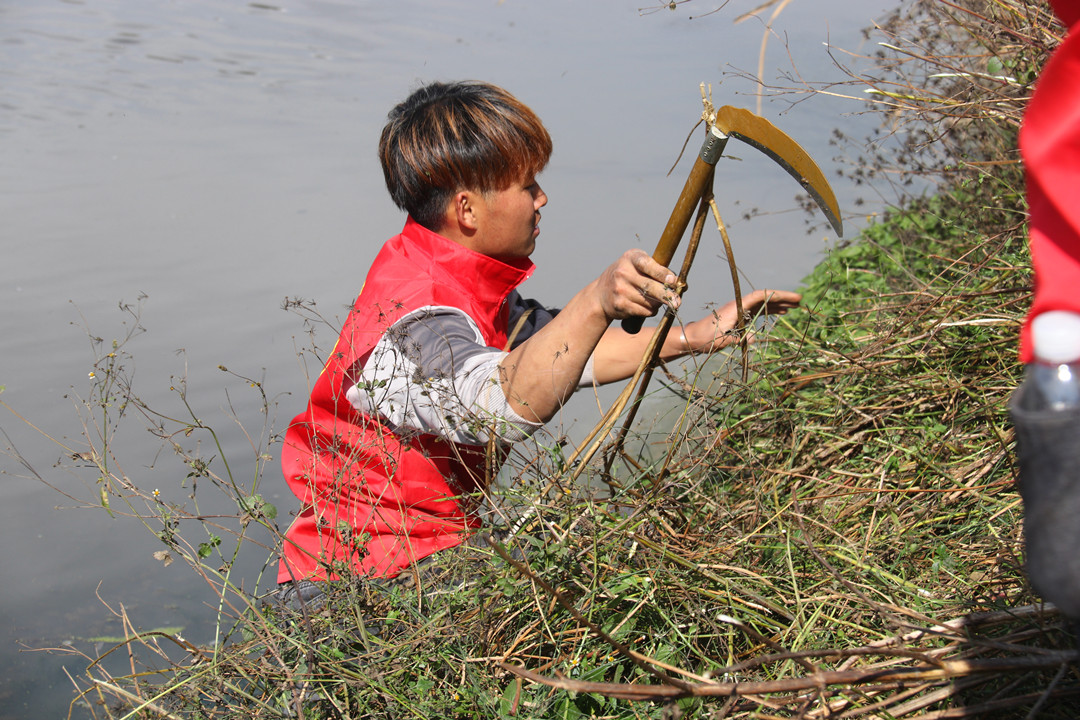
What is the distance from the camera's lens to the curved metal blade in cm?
178

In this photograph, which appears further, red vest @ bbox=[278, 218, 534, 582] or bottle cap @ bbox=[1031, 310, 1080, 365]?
red vest @ bbox=[278, 218, 534, 582]

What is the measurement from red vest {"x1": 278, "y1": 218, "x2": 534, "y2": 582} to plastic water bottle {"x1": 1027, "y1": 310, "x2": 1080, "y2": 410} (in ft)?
4.44

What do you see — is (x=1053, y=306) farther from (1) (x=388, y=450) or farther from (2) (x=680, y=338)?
(2) (x=680, y=338)

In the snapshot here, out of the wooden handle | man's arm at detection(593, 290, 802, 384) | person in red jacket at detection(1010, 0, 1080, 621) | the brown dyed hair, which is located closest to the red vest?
the brown dyed hair

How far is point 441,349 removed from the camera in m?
2.00

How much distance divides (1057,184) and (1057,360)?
18 cm

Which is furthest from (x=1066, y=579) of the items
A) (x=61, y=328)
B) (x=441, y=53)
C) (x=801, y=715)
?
(x=441, y=53)

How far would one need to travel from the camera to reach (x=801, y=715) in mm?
1242

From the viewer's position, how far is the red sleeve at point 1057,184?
31.3 inches

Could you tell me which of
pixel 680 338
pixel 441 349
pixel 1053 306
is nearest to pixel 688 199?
pixel 441 349

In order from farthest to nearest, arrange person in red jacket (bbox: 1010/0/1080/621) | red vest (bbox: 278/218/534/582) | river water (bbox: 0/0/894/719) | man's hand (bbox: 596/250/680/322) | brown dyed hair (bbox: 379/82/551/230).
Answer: river water (bbox: 0/0/894/719), brown dyed hair (bbox: 379/82/551/230), red vest (bbox: 278/218/534/582), man's hand (bbox: 596/250/680/322), person in red jacket (bbox: 1010/0/1080/621)

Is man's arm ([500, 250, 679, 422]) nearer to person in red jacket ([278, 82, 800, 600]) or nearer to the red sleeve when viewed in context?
person in red jacket ([278, 82, 800, 600])

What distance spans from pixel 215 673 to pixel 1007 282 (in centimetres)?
241

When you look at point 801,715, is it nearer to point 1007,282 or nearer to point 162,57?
point 1007,282
